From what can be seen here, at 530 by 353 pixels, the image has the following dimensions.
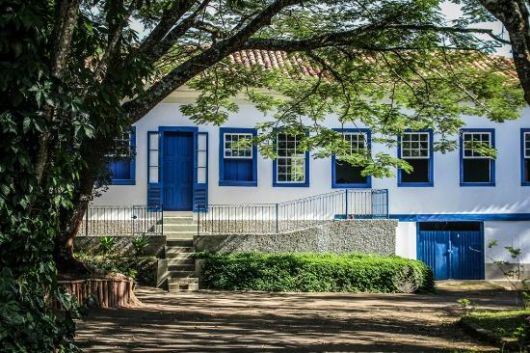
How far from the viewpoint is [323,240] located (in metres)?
21.3

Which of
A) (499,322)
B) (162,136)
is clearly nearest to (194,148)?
(162,136)

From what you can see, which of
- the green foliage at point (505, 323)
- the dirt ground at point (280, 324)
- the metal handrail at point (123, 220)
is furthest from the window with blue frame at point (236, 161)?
the green foliage at point (505, 323)

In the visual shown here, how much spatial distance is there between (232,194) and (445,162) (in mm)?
6588

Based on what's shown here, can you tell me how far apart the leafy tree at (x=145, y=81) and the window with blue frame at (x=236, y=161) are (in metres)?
1.65

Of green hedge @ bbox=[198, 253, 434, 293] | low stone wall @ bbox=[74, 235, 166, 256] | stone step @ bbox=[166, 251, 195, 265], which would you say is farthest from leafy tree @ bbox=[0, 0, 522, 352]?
low stone wall @ bbox=[74, 235, 166, 256]

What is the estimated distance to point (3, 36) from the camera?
6.69m

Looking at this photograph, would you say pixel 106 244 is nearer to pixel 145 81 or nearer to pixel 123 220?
pixel 123 220

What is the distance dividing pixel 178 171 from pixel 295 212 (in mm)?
3690

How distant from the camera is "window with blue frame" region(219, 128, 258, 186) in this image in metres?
22.8

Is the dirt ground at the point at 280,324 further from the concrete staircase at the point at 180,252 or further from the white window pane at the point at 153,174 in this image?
the white window pane at the point at 153,174

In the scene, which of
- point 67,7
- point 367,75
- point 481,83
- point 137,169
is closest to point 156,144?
point 137,169

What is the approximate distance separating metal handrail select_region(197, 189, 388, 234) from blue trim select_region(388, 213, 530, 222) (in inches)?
33.3

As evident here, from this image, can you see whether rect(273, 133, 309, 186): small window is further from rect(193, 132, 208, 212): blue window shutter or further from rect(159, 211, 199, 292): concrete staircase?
rect(159, 211, 199, 292): concrete staircase

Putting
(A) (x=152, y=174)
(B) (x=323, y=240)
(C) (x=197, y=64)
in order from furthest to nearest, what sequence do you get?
(A) (x=152, y=174) → (B) (x=323, y=240) → (C) (x=197, y=64)
